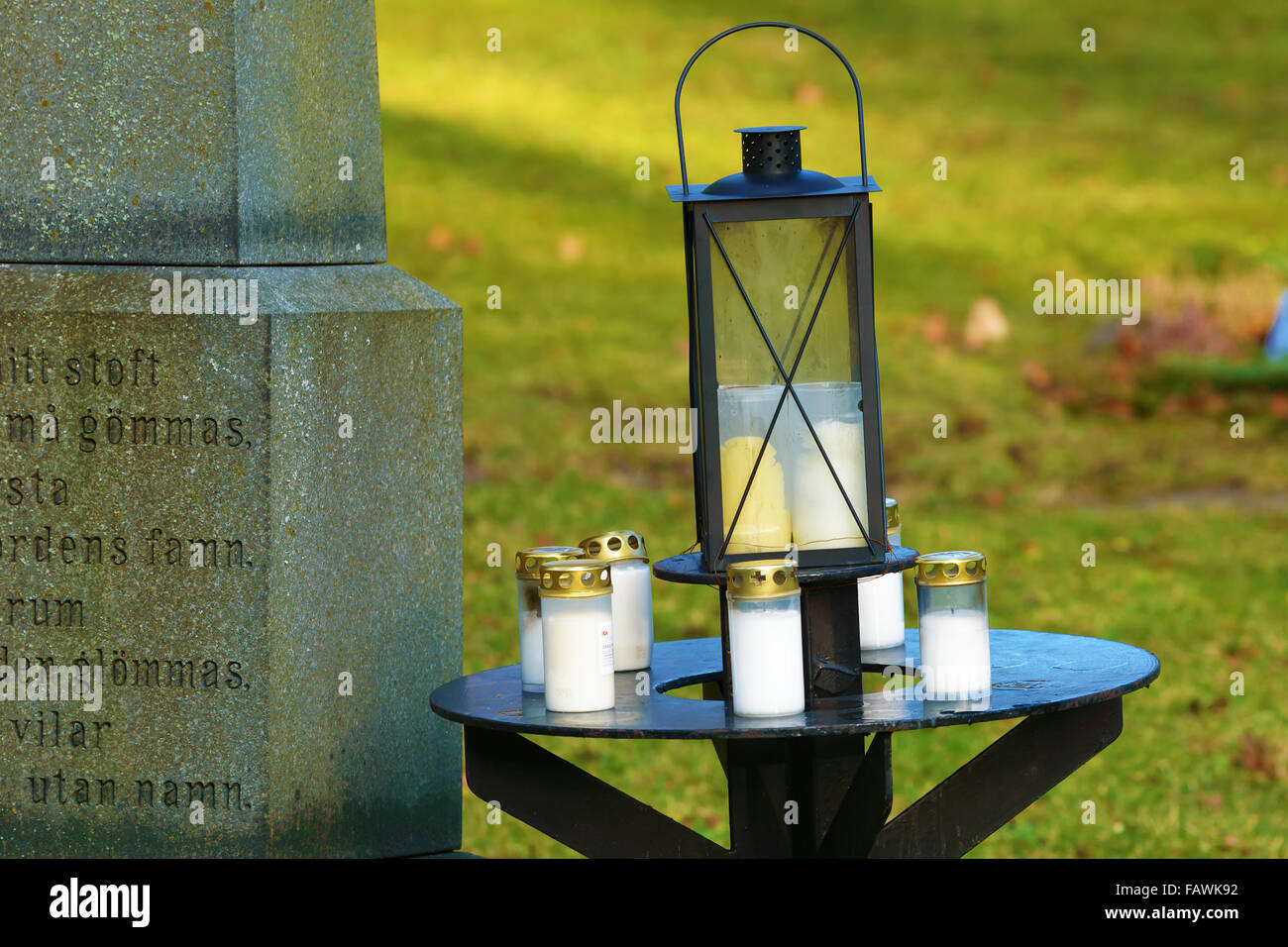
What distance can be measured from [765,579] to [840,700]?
1.05 feet

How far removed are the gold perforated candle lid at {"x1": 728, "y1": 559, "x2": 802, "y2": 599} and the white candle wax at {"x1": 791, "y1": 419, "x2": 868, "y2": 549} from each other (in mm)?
208

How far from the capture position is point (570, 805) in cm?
327

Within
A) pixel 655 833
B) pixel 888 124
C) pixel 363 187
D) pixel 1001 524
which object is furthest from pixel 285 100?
pixel 888 124

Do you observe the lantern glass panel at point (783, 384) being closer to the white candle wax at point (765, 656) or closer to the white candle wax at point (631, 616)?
the white candle wax at point (765, 656)

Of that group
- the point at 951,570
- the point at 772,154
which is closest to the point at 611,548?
the point at 951,570

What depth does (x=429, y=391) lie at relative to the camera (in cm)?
392

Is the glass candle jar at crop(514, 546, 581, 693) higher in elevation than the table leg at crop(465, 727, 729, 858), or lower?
higher

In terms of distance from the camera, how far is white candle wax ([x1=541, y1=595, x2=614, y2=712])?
3.12 metres

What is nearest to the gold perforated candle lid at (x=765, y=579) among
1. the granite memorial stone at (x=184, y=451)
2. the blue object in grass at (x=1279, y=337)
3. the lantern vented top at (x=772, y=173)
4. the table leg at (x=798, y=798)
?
the table leg at (x=798, y=798)

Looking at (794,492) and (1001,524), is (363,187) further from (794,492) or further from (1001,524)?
(1001,524)

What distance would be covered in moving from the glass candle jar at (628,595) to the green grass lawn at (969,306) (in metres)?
2.06

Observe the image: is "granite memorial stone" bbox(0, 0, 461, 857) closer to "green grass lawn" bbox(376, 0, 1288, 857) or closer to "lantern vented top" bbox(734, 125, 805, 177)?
"lantern vented top" bbox(734, 125, 805, 177)

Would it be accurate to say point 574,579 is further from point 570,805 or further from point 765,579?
point 570,805

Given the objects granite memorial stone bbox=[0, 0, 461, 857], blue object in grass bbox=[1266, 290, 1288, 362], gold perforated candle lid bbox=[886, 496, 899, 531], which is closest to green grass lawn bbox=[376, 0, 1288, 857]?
blue object in grass bbox=[1266, 290, 1288, 362]
